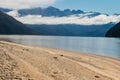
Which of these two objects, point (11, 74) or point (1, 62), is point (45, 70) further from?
point (11, 74)

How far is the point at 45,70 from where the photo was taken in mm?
26250

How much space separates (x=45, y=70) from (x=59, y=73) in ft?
4.23

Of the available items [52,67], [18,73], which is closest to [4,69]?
[18,73]

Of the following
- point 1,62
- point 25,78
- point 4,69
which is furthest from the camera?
point 1,62

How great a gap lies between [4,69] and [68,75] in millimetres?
5731

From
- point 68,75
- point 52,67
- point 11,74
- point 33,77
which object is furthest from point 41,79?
point 52,67

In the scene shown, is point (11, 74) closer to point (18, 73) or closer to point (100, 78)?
point (18, 73)

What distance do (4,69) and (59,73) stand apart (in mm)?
5347

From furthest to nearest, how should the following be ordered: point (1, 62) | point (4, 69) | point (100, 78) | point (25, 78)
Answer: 1. point (100, 78)
2. point (1, 62)
3. point (4, 69)
4. point (25, 78)

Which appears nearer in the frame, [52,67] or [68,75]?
[68,75]

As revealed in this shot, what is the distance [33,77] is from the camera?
2208cm

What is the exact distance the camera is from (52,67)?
92.8 feet

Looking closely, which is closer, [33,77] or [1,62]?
[33,77]

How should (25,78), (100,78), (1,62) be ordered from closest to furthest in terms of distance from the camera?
(25,78) → (1,62) → (100,78)
